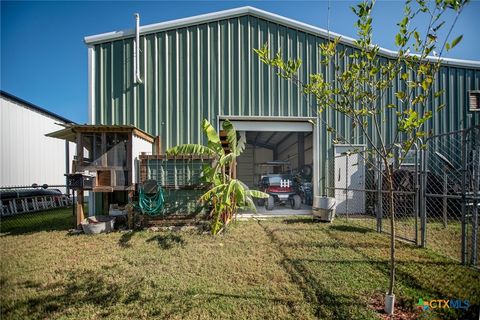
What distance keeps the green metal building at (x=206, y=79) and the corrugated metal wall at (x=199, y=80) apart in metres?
0.03

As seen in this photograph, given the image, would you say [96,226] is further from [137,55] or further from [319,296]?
[319,296]

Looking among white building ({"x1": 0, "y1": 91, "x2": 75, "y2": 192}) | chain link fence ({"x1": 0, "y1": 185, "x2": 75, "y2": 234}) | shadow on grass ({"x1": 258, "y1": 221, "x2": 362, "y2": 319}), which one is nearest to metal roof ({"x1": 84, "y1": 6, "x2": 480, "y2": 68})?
white building ({"x1": 0, "y1": 91, "x2": 75, "y2": 192})

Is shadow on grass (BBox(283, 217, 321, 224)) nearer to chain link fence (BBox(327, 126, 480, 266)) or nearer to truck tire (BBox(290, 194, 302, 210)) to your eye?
chain link fence (BBox(327, 126, 480, 266))

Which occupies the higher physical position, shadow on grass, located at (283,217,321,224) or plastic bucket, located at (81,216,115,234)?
plastic bucket, located at (81,216,115,234)

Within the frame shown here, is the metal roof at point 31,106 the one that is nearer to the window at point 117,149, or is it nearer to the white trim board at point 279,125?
the window at point 117,149

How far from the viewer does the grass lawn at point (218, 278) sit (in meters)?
2.70

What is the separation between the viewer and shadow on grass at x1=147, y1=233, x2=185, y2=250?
194 inches

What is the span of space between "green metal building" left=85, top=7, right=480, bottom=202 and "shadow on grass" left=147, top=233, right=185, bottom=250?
10.7ft

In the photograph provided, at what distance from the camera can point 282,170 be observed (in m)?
15.8

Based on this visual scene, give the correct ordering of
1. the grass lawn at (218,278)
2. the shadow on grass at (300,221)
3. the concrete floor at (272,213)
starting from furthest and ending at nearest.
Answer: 1. the concrete floor at (272,213)
2. the shadow on grass at (300,221)
3. the grass lawn at (218,278)

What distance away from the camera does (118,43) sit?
298 inches

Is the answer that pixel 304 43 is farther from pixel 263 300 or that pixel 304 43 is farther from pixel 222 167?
pixel 263 300

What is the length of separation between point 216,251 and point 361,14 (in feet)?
14.0

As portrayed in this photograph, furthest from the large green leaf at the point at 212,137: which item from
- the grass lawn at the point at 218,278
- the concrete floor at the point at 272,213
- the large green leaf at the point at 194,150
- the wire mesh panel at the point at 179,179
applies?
the concrete floor at the point at 272,213
